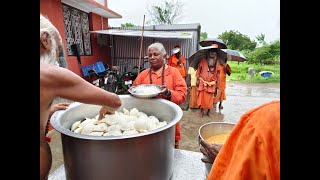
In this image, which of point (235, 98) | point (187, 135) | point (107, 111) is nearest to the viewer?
point (107, 111)

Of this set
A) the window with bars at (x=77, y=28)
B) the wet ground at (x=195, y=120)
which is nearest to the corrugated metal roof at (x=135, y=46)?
the window with bars at (x=77, y=28)

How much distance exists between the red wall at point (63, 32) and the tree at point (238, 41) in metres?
18.6

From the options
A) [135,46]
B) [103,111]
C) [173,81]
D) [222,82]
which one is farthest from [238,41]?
[103,111]

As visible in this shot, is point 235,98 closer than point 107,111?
No

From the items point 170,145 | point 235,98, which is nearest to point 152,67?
point 170,145

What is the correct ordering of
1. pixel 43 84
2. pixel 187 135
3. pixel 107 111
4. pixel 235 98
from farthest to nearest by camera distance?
pixel 235 98 < pixel 187 135 < pixel 107 111 < pixel 43 84

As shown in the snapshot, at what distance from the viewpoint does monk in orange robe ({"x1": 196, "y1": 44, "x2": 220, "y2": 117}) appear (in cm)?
705

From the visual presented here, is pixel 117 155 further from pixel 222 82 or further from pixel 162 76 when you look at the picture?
pixel 222 82
